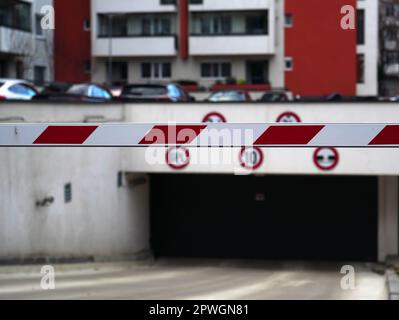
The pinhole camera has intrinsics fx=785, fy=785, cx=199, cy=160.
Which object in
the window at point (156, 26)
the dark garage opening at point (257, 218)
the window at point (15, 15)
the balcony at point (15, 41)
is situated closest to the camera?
the dark garage opening at point (257, 218)

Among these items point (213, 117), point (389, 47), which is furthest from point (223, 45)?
point (213, 117)

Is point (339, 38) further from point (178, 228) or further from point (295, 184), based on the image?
point (178, 228)

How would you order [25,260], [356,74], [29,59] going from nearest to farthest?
[25,260]
[356,74]
[29,59]

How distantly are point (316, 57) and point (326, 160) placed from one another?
895cm

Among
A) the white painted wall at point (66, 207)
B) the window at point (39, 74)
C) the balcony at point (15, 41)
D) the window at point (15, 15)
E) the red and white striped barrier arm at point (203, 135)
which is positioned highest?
the window at point (15, 15)

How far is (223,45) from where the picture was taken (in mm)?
35156


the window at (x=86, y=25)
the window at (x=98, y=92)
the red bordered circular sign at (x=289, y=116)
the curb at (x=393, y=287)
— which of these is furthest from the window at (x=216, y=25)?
the curb at (x=393, y=287)

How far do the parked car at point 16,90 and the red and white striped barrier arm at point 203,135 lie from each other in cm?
1395

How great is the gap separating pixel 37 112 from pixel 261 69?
23.1 m

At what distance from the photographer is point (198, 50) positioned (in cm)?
3516

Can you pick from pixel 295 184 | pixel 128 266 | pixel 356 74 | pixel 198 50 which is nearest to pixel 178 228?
pixel 295 184

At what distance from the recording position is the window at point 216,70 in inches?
1414

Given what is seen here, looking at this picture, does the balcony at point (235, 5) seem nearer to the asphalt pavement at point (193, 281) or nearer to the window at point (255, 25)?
the window at point (255, 25)

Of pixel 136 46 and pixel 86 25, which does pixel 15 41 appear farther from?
pixel 136 46
